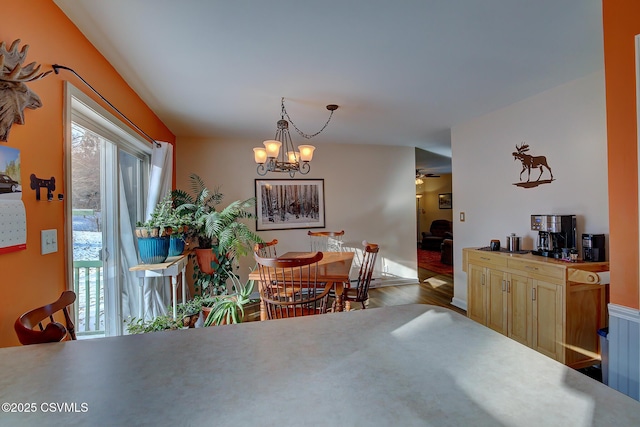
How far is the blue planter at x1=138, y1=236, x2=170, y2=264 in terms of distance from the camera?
2504 millimetres

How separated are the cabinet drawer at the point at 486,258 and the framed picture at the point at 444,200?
693cm

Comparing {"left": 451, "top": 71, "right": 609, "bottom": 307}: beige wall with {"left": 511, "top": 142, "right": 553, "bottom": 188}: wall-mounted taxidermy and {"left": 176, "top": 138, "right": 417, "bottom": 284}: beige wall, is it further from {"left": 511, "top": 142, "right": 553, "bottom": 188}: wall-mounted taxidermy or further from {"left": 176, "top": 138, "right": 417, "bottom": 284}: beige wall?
{"left": 176, "top": 138, "right": 417, "bottom": 284}: beige wall

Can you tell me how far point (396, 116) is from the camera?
11.2 ft

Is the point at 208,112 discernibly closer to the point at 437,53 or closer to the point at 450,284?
the point at 437,53

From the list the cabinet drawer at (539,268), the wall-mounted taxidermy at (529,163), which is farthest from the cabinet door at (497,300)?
the wall-mounted taxidermy at (529,163)

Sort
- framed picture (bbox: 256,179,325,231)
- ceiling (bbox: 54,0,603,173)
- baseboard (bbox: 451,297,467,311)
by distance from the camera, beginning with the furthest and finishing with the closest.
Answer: framed picture (bbox: 256,179,325,231) → baseboard (bbox: 451,297,467,311) → ceiling (bbox: 54,0,603,173)

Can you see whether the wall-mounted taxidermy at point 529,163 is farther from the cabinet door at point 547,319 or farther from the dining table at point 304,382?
the dining table at point 304,382

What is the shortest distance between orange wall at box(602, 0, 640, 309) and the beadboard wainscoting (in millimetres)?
62

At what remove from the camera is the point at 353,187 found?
16.0 feet

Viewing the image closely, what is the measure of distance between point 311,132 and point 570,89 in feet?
8.87

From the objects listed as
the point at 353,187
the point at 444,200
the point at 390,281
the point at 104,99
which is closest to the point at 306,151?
the point at 104,99

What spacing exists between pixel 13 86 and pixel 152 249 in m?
1.60

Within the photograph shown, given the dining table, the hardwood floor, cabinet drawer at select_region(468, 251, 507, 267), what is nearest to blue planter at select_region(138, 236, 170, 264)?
the dining table

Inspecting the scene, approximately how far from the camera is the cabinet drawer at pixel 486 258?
111 inches
